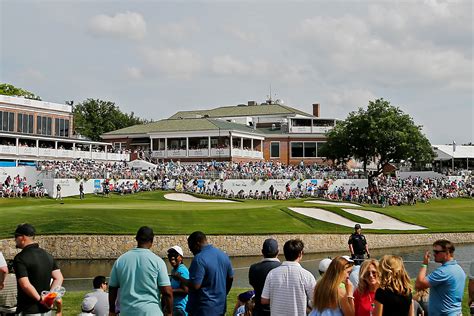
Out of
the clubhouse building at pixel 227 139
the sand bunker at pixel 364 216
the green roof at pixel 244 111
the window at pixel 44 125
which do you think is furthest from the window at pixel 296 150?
the sand bunker at pixel 364 216

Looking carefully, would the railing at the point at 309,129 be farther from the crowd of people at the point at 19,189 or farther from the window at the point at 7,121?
the crowd of people at the point at 19,189

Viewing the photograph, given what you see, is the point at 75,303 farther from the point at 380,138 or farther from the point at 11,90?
the point at 11,90

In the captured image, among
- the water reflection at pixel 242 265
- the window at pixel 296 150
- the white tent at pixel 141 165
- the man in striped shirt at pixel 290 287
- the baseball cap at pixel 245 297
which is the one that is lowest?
the water reflection at pixel 242 265

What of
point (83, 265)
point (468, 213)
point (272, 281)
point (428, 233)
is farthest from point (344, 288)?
point (468, 213)

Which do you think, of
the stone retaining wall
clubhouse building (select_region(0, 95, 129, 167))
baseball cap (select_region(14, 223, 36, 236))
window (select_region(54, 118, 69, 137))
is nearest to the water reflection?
the stone retaining wall

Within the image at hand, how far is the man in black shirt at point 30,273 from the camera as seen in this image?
752 cm

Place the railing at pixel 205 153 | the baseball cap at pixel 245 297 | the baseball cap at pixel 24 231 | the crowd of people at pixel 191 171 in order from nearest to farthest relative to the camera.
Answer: the baseball cap at pixel 24 231
the baseball cap at pixel 245 297
the crowd of people at pixel 191 171
the railing at pixel 205 153

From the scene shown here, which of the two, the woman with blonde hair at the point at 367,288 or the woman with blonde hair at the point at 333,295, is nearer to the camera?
the woman with blonde hair at the point at 333,295

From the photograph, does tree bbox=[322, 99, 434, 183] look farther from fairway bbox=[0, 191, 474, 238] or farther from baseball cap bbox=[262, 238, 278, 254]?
baseball cap bbox=[262, 238, 278, 254]

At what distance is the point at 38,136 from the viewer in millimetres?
63344

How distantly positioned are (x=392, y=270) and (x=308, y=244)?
2336cm

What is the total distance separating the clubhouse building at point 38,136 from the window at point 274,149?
1786 cm

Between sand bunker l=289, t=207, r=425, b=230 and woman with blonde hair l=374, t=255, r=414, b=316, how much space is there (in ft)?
89.5

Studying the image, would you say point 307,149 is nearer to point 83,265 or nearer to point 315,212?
point 315,212
